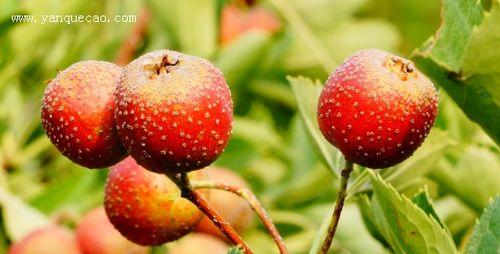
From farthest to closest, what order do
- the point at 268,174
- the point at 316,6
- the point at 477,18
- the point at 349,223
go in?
the point at 316,6
the point at 268,174
the point at 349,223
the point at 477,18

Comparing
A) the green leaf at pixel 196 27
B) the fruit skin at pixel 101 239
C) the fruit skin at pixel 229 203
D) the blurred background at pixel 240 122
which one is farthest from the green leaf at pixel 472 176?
the green leaf at pixel 196 27

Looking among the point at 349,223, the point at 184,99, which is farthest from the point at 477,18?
the point at 349,223

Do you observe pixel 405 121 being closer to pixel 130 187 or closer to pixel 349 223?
pixel 130 187

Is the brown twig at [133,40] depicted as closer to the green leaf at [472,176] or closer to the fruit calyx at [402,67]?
the green leaf at [472,176]

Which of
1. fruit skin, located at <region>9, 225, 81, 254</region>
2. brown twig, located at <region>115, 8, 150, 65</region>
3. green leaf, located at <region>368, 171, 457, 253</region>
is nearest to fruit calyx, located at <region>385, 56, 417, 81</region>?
green leaf, located at <region>368, 171, 457, 253</region>

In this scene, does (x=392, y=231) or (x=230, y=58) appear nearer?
(x=392, y=231)

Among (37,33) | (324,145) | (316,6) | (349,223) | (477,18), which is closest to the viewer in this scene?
(477,18)

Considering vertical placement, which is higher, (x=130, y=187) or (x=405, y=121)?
(x=405, y=121)

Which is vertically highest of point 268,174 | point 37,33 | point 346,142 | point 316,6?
point 346,142
